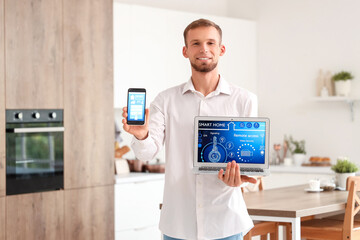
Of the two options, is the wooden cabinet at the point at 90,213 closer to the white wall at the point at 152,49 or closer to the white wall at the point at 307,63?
the white wall at the point at 152,49

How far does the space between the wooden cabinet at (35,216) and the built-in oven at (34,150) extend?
0.18 ft

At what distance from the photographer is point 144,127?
2.08 metres

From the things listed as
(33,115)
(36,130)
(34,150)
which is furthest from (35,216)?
(33,115)

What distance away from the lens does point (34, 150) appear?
4.30m

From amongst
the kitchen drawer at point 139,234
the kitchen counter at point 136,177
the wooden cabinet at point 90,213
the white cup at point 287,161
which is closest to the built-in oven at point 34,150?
the wooden cabinet at point 90,213

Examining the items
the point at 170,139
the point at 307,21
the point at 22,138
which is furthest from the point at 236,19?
the point at 170,139

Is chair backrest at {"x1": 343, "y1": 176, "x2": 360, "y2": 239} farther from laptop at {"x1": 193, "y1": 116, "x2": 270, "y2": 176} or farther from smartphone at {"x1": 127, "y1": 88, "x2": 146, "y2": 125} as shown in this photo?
smartphone at {"x1": 127, "y1": 88, "x2": 146, "y2": 125}

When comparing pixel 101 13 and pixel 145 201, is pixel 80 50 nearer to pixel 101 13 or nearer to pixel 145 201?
pixel 101 13

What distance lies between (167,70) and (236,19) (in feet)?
3.70

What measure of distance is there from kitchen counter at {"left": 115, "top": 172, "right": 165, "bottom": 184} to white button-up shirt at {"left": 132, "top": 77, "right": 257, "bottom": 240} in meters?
2.70

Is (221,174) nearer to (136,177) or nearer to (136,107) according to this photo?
(136,107)

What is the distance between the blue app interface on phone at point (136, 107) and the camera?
2.07 m

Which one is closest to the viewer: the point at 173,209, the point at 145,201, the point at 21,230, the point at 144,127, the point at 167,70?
the point at 144,127

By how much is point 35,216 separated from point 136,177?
1059mm
